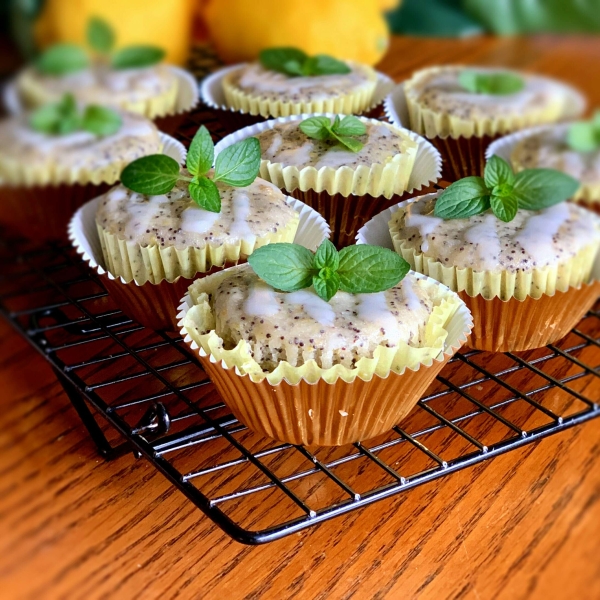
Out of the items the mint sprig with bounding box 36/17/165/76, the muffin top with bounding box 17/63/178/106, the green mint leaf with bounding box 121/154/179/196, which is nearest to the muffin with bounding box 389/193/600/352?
the green mint leaf with bounding box 121/154/179/196

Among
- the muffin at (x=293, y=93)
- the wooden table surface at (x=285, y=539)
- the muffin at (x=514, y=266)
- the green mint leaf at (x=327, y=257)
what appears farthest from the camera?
the muffin at (x=293, y=93)

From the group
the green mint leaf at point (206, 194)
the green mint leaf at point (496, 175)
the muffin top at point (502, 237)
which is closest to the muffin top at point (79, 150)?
the green mint leaf at point (206, 194)

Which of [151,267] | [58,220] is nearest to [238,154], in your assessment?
[151,267]

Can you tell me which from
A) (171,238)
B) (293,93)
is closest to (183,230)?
(171,238)

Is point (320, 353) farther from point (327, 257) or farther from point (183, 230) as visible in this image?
point (183, 230)

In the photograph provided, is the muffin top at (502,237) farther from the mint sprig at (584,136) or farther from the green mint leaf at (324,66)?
the green mint leaf at (324,66)

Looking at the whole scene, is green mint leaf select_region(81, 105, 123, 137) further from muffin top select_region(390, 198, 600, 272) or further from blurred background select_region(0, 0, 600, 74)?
muffin top select_region(390, 198, 600, 272)

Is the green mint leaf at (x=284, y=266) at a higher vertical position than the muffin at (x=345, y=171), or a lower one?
higher
